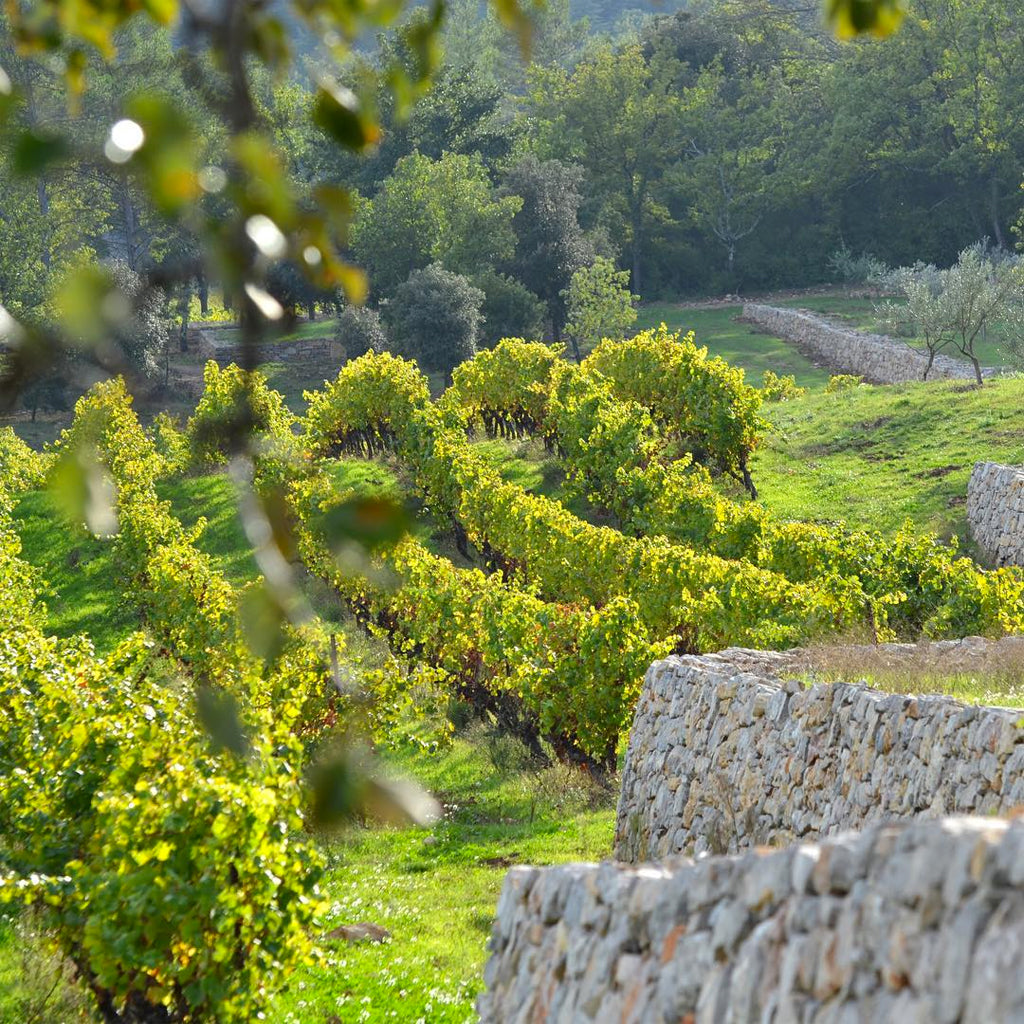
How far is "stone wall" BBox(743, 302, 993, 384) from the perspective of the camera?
4259 cm

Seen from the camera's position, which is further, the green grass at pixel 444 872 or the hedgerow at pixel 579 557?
the hedgerow at pixel 579 557

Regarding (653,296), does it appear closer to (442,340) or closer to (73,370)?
(442,340)

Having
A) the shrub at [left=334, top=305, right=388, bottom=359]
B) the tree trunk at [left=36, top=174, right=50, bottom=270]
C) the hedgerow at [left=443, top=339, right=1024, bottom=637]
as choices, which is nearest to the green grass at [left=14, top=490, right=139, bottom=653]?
the hedgerow at [left=443, top=339, right=1024, bottom=637]

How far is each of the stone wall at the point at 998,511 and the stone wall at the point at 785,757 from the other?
32.4 feet

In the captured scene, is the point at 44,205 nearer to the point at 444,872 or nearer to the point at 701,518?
Answer: the point at 701,518

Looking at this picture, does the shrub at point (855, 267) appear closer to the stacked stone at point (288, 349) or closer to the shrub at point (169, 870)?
the stacked stone at point (288, 349)

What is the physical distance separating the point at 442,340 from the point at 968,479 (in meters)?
26.2

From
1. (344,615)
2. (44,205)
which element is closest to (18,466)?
(344,615)

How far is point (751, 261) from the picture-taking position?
66750 mm

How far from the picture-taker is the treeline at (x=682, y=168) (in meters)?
57.8

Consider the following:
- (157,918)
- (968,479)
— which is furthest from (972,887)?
(968,479)

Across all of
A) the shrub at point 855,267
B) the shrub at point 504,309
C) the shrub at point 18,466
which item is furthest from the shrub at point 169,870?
the shrub at point 855,267

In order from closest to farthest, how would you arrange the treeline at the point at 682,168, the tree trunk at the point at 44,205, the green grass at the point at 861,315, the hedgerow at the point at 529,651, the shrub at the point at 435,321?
1. the hedgerow at the point at 529,651
2. the green grass at the point at 861,315
3. the shrub at the point at 435,321
4. the treeline at the point at 682,168
5. the tree trunk at the point at 44,205

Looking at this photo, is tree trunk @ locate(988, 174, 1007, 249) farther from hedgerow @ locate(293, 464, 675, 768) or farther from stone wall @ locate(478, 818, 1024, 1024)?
stone wall @ locate(478, 818, 1024, 1024)
